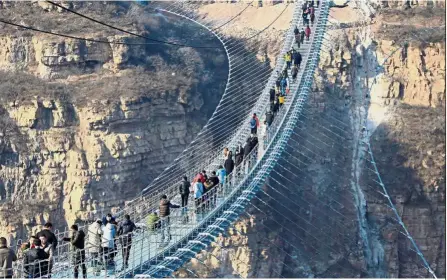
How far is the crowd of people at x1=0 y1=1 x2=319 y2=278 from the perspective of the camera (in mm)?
Answer: 34469

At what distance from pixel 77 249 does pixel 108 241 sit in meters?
0.91

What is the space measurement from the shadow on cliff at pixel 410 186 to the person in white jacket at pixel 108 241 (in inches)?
890

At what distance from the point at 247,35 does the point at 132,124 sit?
24.1 ft

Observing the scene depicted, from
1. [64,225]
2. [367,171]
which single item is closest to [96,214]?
[64,225]

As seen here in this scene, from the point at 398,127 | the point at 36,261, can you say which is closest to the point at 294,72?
the point at 398,127

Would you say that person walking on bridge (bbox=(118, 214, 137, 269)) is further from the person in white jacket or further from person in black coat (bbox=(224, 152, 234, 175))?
person in black coat (bbox=(224, 152, 234, 175))

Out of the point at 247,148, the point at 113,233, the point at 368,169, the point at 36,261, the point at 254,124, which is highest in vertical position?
the point at 254,124

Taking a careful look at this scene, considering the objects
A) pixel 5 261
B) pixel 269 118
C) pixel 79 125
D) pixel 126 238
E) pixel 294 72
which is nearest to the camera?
pixel 5 261

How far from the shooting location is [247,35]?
6184cm

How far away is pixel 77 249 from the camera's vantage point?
35.3 metres

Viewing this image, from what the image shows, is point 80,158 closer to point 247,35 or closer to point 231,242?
point 231,242

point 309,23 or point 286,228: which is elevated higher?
point 309,23

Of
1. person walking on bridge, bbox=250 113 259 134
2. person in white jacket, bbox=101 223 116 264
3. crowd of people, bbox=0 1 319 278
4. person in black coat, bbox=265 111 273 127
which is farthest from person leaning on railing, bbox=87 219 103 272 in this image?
person in black coat, bbox=265 111 273 127

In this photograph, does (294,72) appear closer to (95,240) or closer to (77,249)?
(95,240)
